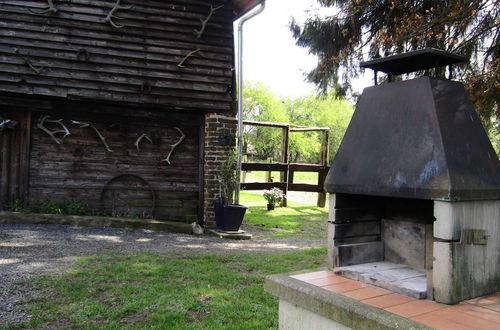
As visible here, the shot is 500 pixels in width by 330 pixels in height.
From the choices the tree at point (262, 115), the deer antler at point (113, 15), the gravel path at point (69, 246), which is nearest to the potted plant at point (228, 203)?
the gravel path at point (69, 246)

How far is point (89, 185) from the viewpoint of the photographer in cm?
761

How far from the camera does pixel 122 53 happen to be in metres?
7.64

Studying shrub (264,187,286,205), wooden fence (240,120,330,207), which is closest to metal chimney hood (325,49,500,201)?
wooden fence (240,120,330,207)

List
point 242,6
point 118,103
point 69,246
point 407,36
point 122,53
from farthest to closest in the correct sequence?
point 242,6
point 122,53
point 118,103
point 407,36
point 69,246

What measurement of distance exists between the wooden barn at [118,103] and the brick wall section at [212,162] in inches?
0.7

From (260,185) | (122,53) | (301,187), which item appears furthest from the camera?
(301,187)

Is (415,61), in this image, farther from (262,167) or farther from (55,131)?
(262,167)

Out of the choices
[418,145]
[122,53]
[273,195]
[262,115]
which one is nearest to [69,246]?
[122,53]

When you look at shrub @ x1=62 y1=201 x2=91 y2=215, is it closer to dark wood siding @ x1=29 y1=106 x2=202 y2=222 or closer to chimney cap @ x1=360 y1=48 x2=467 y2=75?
dark wood siding @ x1=29 y1=106 x2=202 y2=222

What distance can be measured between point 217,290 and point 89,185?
4438mm

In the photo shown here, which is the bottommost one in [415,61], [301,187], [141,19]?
[301,187]

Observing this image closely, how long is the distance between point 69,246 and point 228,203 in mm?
2900

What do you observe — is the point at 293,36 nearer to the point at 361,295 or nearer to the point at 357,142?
the point at 357,142

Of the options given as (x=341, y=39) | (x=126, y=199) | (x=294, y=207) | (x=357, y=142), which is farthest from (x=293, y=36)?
(x=357, y=142)
